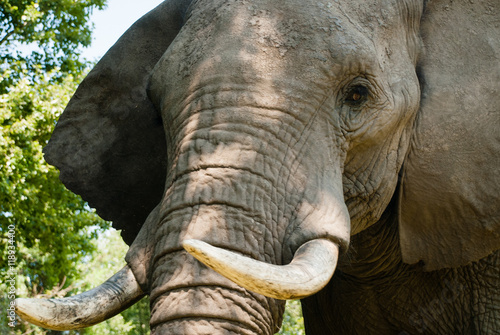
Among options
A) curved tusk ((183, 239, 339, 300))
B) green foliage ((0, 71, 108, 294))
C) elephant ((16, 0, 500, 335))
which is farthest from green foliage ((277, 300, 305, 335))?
curved tusk ((183, 239, 339, 300))

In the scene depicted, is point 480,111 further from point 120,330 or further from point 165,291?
point 120,330

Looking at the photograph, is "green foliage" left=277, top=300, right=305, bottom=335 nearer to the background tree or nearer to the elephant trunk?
the background tree

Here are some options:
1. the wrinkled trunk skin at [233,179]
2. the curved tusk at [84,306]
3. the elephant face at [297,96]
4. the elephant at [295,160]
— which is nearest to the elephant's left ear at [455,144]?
the elephant at [295,160]

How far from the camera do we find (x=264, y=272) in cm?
251

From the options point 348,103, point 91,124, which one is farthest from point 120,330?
point 348,103

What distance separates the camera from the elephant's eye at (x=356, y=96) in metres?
3.40

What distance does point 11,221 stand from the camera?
11617 mm

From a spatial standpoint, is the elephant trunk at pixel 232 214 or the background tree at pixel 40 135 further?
the background tree at pixel 40 135

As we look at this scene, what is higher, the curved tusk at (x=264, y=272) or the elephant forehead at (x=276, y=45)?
the elephant forehead at (x=276, y=45)

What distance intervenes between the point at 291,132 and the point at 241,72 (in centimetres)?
32

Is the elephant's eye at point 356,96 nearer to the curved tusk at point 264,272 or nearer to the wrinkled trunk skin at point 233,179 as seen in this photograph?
the wrinkled trunk skin at point 233,179

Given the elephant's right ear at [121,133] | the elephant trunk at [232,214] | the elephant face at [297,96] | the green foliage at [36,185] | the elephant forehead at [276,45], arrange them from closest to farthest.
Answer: the elephant trunk at [232,214] → the elephant face at [297,96] → the elephant forehead at [276,45] → the elephant's right ear at [121,133] → the green foliage at [36,185]

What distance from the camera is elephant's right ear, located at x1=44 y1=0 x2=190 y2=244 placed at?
441cm

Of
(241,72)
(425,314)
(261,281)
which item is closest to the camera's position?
(261,281)
